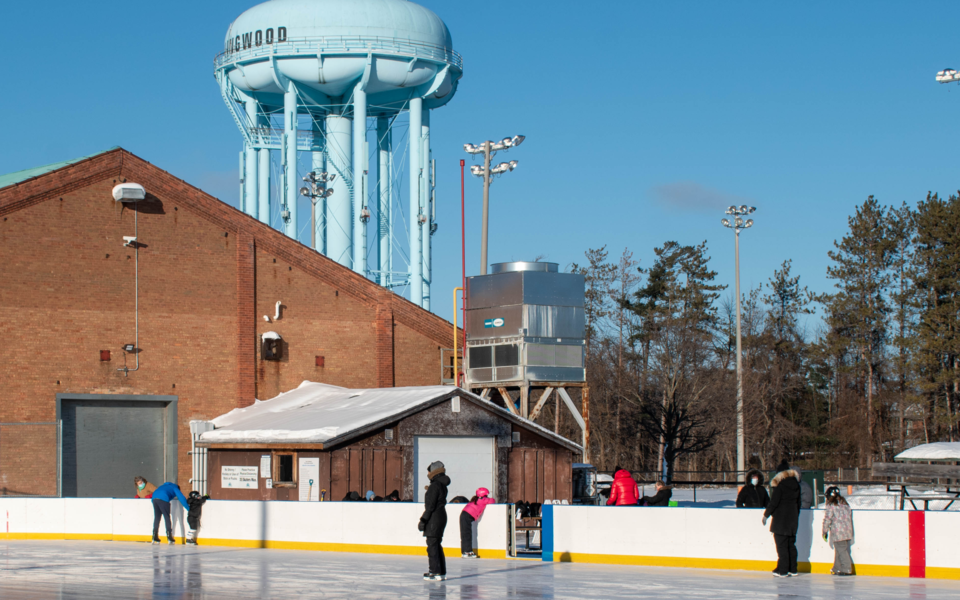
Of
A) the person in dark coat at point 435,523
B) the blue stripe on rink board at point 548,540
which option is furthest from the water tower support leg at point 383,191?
the person in dark coat at point 435,523

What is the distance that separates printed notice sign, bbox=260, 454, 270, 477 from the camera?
28.0 metres

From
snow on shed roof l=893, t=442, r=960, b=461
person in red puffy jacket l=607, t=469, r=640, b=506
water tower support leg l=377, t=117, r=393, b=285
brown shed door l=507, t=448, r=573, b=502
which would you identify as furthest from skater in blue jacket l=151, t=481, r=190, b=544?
water tower support leg l=377, t=117, r=393, b=285

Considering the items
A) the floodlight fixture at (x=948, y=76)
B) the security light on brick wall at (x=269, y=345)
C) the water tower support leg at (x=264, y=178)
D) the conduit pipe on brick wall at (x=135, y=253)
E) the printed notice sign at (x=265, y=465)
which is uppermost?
the water tower support leg at (x=264, y=178)

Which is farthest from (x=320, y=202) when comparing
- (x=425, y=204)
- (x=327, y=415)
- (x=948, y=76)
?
(x=948, y=76)

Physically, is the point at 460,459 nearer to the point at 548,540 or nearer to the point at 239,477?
the point at 239,477

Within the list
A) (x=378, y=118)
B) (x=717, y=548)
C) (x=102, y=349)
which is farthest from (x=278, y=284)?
(x=378, y=118)

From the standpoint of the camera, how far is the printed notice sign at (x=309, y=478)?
27.0 metres

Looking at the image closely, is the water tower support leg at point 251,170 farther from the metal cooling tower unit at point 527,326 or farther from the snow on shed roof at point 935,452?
the snow on shed roof at point 935,452

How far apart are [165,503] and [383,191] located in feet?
122

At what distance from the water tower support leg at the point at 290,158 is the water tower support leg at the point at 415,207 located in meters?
5.45

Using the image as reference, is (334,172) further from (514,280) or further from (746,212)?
(514,280)

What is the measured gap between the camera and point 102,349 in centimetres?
3167

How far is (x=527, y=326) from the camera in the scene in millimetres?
31531

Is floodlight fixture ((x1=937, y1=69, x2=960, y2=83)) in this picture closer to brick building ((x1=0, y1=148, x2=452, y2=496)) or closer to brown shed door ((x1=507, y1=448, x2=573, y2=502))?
brown shed door ((x1=507, y1=448, x2=573, y2=502))
